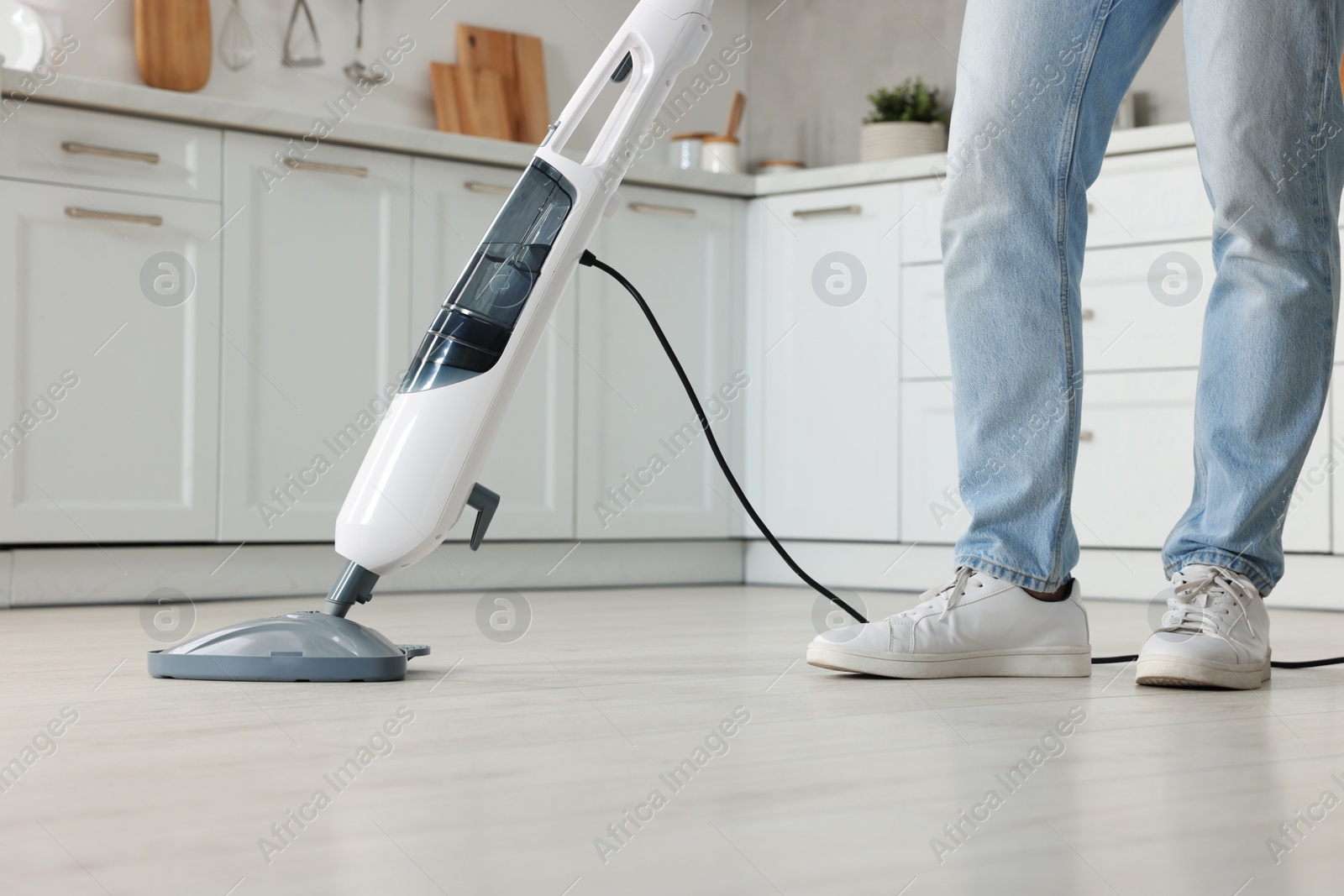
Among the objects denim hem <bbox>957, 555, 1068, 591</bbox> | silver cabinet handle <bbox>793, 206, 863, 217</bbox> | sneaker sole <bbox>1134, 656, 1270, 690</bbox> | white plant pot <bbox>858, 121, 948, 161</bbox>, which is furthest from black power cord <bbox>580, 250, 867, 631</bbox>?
white plant pot <bbox>858, 121, 948, 161</bbox>

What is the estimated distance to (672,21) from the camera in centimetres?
122

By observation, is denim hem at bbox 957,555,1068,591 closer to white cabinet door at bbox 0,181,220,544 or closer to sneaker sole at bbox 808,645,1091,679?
sneaker sole at bbox 808,645,1091,679

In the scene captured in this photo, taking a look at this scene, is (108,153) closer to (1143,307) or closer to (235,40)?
(235,40)

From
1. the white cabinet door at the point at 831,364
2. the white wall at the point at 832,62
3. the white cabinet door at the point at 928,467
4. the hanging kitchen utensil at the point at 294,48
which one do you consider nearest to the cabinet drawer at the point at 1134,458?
the white cabinet door at the point at 928,467

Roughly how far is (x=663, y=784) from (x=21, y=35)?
2528 millimetres

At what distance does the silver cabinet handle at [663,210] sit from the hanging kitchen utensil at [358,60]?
0.73m

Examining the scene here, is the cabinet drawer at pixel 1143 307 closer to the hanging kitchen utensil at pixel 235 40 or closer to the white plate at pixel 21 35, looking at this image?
the hanging kitchen utensil at pixel 235 40

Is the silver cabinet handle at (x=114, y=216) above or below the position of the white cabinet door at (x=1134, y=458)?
above

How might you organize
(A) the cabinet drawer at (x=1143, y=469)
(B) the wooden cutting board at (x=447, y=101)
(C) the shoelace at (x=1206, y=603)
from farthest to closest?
(B) the wooden cutting board at (x=447, y=101)
(A) the cabinet drawer at (x=1143, y=469)
(C) the shoelace at (x=1206, y=603)

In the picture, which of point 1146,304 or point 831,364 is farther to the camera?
point 831,364

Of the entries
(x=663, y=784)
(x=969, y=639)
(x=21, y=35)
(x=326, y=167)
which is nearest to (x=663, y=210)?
(x=326, y=167)

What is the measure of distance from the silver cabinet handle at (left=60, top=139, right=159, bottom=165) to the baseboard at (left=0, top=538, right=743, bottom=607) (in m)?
0.64

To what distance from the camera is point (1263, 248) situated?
1312 millimetres

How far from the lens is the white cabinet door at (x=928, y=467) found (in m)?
2.85
